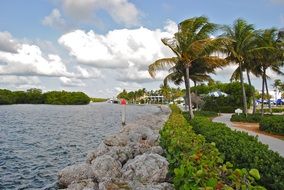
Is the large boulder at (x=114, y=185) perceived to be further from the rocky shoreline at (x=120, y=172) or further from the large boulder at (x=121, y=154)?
the large boulder at (x=121, y=154)

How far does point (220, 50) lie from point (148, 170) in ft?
83.1

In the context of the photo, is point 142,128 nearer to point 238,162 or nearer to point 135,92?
point 238,162

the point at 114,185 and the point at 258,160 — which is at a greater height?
the point at 258,160

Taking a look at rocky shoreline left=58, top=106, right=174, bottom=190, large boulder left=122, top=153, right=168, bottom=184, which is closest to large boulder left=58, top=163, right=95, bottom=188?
rocky shoreline left=58, top=106, right=174, bottom=190

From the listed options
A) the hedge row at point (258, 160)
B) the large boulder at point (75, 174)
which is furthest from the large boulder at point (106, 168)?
the hedge row at point (258, 160)

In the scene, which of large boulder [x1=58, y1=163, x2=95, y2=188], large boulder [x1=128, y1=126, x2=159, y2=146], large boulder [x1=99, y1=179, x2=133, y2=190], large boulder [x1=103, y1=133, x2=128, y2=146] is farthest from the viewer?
large boulder [x1=128, y1=126, x2=159, y2=146]

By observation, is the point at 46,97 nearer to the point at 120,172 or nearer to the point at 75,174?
the point at 75,174

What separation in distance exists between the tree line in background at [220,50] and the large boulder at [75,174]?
1775cm

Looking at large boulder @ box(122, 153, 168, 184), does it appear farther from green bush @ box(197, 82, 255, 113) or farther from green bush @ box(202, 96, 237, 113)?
green bush @ box(202, 96, 237, 113)

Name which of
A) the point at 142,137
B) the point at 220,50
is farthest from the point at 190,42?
the point at 142,137

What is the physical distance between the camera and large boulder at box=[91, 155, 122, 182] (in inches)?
461

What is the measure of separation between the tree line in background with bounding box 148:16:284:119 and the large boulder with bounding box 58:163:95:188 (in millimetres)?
17751

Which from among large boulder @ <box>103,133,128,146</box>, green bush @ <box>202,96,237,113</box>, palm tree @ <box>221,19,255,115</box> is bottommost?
large boulder @ <box>103,133,128,146</box>

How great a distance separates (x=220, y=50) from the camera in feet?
111
